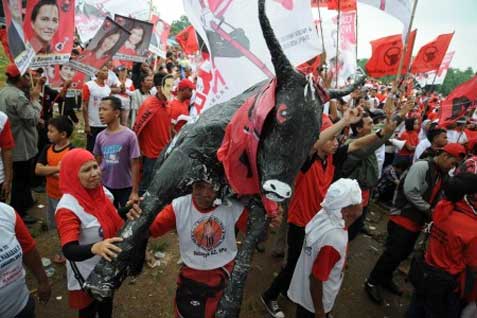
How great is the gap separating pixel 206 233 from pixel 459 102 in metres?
4.63

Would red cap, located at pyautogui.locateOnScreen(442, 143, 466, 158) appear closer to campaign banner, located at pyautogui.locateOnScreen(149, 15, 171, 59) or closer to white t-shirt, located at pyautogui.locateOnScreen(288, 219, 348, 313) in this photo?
white t-shirt, located at pyautogui.locateOnScreen(288, 219, 348, 313)

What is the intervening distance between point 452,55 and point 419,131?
2.28 metres

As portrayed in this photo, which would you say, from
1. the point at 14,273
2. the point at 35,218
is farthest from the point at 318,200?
the point at 35,218

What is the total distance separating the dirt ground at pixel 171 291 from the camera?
3.49m

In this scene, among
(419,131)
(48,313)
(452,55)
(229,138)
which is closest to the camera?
(229,138)

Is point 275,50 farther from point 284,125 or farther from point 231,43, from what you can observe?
point 231,43

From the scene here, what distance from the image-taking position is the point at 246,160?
1.84m

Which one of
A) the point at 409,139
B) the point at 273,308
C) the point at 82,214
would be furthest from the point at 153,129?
the point at 409,139

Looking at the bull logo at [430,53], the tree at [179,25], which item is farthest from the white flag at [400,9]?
the tree at [179,25]

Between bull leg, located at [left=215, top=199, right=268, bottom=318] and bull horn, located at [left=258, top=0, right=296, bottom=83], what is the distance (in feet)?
2.77

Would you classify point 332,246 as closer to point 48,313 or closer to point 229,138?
point 229,138

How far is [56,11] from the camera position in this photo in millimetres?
3797

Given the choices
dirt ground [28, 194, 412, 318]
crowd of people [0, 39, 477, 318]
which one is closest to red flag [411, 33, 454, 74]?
crowd of people [0, 39, 477, 318]

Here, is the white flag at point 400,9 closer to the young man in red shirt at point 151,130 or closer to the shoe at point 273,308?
the shoe at point 273,308
